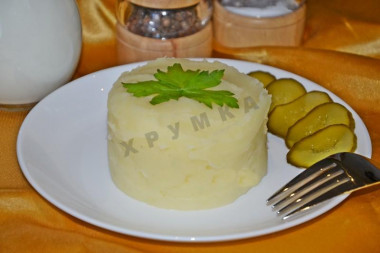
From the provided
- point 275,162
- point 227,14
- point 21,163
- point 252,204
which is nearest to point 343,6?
point 227,14

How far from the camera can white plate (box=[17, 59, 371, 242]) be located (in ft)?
5.65

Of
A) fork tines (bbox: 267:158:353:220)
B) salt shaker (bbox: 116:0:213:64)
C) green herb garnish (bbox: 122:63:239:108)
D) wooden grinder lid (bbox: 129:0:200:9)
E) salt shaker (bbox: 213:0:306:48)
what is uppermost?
green herb garnish (bbox: 122:63:239:108)

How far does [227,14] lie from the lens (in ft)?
9.46

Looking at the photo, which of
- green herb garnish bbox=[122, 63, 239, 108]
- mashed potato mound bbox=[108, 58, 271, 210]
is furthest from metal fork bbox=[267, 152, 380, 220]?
green herb garnish bbox=[122, 63, 239, 108]

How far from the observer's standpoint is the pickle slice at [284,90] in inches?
86.4

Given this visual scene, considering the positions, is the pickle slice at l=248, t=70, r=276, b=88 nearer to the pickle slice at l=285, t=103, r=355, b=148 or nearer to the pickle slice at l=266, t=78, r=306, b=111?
the pickle slice at l=266, t=78, r=306, b=111

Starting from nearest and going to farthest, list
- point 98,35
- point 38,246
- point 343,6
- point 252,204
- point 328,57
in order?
point 38,246
point 252,204
point 328,57
point 98,35
point 343,6

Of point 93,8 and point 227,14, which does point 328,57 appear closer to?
point 227,14

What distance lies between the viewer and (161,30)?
2.57 meters

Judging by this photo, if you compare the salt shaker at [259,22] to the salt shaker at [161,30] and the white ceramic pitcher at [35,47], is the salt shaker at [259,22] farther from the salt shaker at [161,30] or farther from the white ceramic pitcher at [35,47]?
the white ceramic pitcher at [35,47]

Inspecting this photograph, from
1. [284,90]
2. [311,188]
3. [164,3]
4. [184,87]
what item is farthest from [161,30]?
[311,188]

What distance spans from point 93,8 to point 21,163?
46.3 inches

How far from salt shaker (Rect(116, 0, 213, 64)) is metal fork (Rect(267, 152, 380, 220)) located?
2.85 feet

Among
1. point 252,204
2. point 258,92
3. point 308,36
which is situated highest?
point 258,92
